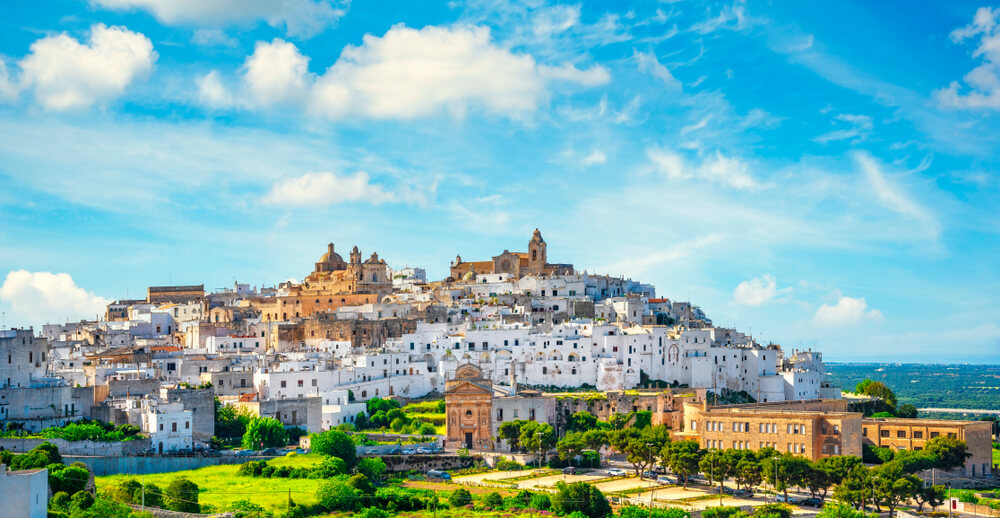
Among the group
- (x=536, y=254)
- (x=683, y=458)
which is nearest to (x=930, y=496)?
(x=683, y=458)

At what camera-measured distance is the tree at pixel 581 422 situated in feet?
208

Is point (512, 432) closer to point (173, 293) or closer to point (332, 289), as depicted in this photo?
point (332, 289)

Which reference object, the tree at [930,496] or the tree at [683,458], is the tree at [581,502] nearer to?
the tree at [683,458]

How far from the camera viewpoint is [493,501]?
47.8 m

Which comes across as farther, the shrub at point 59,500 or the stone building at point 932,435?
the stone building at point 932,435

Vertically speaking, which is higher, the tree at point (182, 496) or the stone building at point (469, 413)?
the stone building at point (469, 413)

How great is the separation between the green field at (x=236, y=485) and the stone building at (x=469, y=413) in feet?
35.4

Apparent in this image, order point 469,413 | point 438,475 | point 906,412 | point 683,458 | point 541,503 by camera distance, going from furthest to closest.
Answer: point 906,412
point 469,413
point 438,475
point 683,458
point 541,503

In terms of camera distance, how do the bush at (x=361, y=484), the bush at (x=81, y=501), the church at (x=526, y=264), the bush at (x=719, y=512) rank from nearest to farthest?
the bush at (x=81, y=501), the bush at (x=719, y=512), the bush at (x=361, y=484), the church at (x=526, y=264)

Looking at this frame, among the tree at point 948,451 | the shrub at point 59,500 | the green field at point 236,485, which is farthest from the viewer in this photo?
the tree at point 948,451

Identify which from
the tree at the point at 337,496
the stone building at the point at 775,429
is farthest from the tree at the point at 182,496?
the stone building at the point at 775,429

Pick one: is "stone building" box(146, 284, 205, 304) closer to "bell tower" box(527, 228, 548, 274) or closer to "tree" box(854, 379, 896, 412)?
"bell tower" box(527, 228, 548, 274)

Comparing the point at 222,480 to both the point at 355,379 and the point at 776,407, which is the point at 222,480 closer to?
the point at 355,379

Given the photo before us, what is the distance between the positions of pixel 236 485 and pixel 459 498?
9200mm
